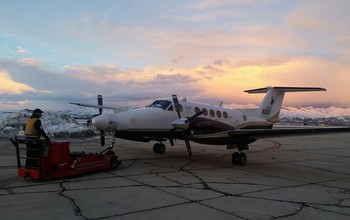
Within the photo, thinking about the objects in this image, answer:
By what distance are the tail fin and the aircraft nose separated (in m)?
10.7

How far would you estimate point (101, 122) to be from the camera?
1272 cm

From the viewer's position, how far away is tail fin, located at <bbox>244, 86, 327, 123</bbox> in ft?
65.9

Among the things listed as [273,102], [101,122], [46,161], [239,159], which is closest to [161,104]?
[101,122]

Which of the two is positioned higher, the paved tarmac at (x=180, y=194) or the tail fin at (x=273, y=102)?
the tail fin at (x=273, y=102)

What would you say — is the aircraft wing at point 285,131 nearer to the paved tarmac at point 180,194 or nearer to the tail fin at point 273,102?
the paved tarmac at point 180,194

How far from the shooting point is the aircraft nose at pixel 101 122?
41.6 feet

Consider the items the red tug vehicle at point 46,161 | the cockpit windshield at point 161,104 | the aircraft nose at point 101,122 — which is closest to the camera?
the red tug vehicle at point 46,161

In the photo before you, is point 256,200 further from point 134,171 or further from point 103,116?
point 103,116

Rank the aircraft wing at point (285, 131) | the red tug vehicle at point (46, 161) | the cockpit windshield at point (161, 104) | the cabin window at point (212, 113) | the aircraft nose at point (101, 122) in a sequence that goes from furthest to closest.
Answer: the cabin window at point (212, 113)
the cockpit windshield at point (161, 104)
the aircraft wing at point (285, 131)
the aircraft nose at point (101, 122)
the red tug vehicle at point (46, 161)

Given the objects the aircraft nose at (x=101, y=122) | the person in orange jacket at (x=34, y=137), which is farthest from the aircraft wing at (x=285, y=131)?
the person in orange jacket at (x=34, y=137)

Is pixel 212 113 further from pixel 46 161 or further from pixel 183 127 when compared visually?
pixel 46 161

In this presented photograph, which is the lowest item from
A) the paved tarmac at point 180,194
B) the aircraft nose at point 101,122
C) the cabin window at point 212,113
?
the paved tarmac at point 180,194

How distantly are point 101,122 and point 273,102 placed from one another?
1208cm

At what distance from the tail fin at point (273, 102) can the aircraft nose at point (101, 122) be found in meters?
10.7
